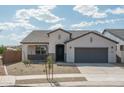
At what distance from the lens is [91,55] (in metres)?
28.1

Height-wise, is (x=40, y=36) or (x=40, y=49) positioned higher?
(x=40, y=36)

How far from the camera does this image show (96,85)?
15516 mm

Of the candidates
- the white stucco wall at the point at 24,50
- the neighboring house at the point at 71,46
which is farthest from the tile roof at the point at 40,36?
the white stucco wall at the point at 24,50

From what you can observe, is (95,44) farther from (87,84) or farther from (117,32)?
(87,84)

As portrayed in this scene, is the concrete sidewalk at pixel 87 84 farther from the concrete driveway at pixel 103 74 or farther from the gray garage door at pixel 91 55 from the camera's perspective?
the gray garage door at pixel 91 55

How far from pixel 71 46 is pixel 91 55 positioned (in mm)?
1917

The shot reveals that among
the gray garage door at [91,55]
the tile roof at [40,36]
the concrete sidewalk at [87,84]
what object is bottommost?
the concrete sidewalk at [87,84]

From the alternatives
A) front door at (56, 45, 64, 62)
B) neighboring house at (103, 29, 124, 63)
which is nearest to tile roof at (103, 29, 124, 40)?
neighboring house at (103, 29, 124, 63)

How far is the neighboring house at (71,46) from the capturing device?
28328 mm

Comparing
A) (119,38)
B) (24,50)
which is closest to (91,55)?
(119,38)

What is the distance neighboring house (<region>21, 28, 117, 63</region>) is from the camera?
28.3 metres

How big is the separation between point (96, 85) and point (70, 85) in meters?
1.20
